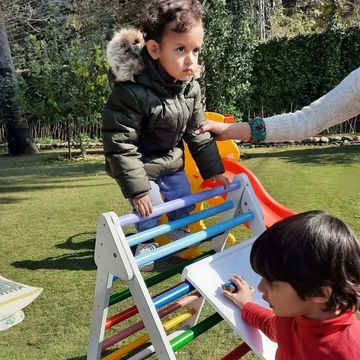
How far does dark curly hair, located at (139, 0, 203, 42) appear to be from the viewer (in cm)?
238

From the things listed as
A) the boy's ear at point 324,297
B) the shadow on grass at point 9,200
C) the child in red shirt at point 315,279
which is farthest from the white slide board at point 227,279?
the shadow on grass at point 9,200

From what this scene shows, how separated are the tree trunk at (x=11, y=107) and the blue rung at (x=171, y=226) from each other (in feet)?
35.3

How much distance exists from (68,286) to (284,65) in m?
11.7

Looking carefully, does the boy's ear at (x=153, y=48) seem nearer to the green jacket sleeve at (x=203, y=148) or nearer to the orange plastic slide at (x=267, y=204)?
the green jacket sleeve at (x=203, y=148)

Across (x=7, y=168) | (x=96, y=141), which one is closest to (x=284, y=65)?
(x=96, y=141)

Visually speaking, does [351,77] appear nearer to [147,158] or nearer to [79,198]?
[147,158]

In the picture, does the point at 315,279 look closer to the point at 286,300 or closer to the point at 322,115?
the point at 286,300

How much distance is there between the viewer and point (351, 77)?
7.60 feet

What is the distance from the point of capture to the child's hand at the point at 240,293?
2047 millimetres

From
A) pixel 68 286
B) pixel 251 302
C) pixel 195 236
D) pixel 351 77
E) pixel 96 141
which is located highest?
pixel 351 77

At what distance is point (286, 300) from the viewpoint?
145 centimetres

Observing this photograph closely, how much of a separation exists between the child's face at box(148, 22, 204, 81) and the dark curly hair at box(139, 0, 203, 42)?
0.03 m

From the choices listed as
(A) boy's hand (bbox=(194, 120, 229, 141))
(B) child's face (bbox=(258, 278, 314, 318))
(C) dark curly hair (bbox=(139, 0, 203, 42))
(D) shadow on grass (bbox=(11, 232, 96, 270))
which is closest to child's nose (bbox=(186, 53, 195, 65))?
(C) dark curly hair (bbox=(139, 0, 203, 42))

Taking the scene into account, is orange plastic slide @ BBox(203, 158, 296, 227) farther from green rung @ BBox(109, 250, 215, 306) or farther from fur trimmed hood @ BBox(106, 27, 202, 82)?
fur trimmed hood @ BBox(106, 27, 202, 82)
